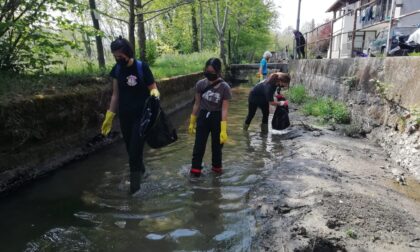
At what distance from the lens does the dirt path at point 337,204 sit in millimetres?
3131

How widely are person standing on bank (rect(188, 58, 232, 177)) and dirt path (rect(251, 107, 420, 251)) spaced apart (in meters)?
1.04

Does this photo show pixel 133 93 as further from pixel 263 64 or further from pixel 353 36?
pixel 263 64

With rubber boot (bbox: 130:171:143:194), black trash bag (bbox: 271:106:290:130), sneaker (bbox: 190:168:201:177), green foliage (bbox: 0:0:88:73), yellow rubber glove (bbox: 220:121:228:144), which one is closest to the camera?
rubber boot (bbox: 130:171:143:194)

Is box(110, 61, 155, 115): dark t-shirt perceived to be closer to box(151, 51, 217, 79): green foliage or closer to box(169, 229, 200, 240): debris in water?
box(169, 229, 200, 240): debris in water

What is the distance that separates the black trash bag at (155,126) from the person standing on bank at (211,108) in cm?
47

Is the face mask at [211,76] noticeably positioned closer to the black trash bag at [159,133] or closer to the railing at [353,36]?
the black trash bag at [159,133]

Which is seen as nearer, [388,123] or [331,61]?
[388,123]

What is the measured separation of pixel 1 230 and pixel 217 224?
2345 millimetres

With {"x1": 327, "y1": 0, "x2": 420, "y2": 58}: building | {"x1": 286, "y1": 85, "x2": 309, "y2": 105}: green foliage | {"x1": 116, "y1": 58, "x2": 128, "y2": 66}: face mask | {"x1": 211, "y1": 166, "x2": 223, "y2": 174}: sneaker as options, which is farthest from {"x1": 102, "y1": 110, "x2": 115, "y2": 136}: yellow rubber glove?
{"x1": 286, "y1": 85, "x2": 309, "y2": 105}: green foliage

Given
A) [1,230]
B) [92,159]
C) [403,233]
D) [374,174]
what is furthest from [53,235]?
[374,174]

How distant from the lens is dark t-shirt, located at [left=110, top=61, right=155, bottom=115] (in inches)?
177

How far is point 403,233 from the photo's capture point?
3.21 metres

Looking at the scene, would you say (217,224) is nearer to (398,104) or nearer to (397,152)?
(397,152)

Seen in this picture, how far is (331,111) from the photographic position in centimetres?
877
